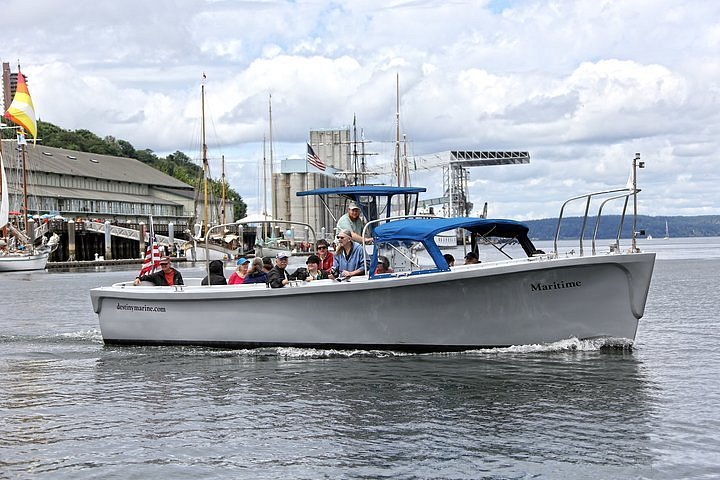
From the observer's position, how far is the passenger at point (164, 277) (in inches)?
817

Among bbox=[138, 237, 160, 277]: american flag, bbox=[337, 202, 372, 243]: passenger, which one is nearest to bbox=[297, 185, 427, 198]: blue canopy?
bbox=[337, 202, 372, 243]: passenger

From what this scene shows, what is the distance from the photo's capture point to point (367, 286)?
17.5 m

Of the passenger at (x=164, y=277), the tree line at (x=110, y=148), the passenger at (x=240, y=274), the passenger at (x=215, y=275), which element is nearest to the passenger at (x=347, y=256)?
the passenger at (x=240, y=274)

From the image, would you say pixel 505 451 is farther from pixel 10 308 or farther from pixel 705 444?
pixel 10 308

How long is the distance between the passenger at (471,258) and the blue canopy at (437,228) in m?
0.51

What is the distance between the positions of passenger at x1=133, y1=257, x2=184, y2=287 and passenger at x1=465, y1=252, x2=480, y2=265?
6.19 meters

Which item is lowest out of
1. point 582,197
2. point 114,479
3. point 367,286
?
point 114,479

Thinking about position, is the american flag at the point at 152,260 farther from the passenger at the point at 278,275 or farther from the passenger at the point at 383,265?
the passenger at the point at 383,265

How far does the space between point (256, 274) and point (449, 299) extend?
4.49 m

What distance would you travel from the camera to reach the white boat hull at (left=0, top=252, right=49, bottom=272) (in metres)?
80.1

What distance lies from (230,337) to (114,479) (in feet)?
28.7

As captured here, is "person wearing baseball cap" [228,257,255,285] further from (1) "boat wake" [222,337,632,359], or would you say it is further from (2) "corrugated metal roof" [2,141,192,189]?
(2) "corrugated metal roof" [2,141,192,189]

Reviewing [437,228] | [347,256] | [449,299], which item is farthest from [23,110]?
[449,299]

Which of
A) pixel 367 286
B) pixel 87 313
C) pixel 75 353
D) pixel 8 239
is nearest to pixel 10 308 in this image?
pixel 87 313
